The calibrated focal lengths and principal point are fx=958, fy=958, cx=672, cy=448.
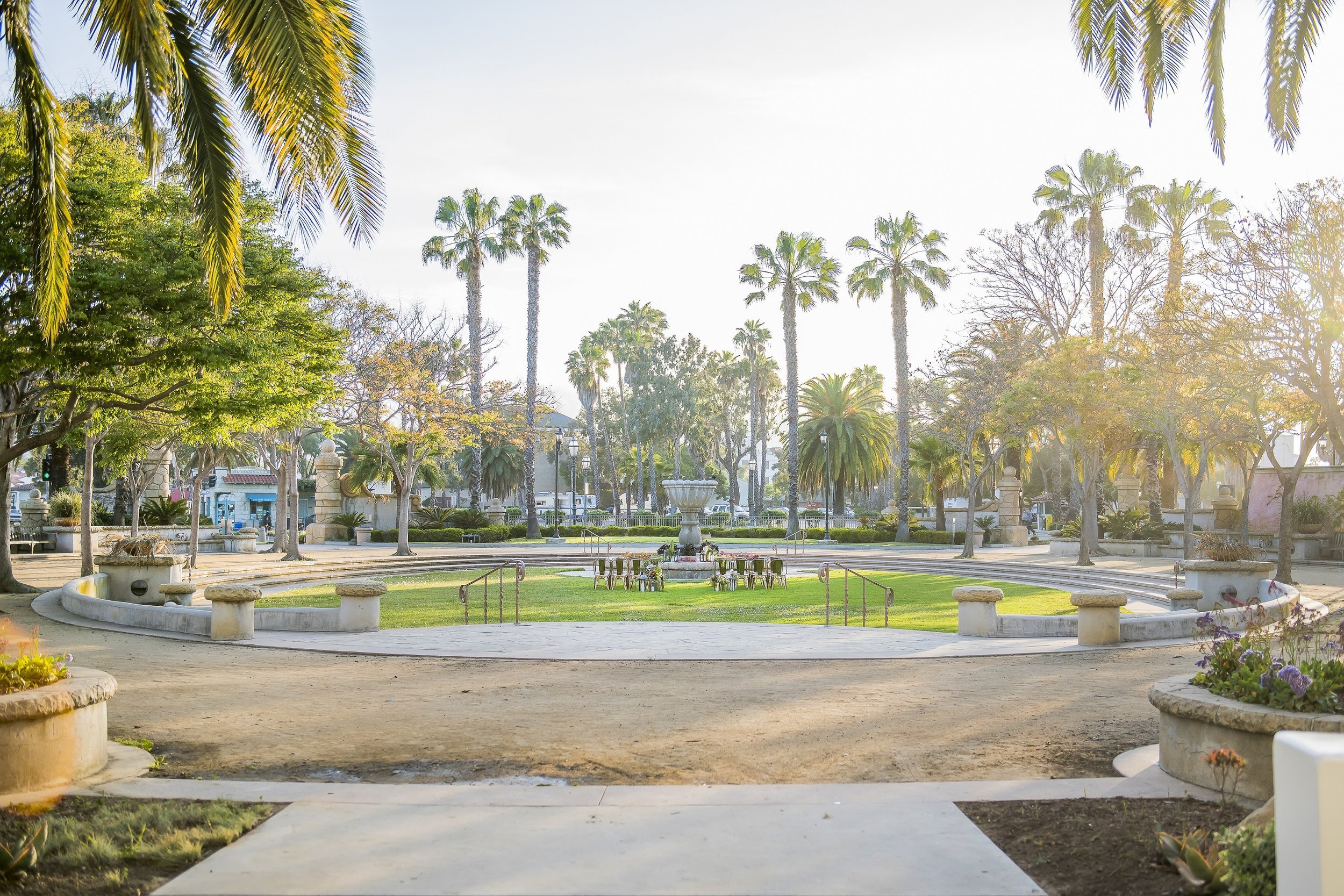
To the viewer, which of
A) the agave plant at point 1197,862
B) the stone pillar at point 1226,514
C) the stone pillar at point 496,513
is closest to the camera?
the agave plant at point 1197,862

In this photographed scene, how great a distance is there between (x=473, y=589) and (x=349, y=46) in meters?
18.9

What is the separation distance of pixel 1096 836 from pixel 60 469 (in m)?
42.8

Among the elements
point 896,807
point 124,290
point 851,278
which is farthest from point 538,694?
point 851,278

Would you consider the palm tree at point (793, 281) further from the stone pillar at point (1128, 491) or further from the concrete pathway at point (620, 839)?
the concrete pathway at point (620, 839)

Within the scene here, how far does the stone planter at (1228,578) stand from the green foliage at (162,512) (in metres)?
36.2

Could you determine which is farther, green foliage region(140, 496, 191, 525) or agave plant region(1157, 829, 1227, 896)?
green foliage region(140, 496, 191, 525)

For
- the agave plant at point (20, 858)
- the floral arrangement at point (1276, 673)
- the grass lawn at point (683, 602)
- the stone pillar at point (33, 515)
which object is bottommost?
the grass lawn at point (683, 602)

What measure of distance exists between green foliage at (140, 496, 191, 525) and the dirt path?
2801 cm

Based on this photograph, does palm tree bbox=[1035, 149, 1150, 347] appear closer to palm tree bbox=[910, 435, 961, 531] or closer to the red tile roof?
palm tree bbox=[910, 435, 961, 531]

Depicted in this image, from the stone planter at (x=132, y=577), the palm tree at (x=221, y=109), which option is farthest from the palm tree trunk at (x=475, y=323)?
the palm tree at (x=221, y=109)

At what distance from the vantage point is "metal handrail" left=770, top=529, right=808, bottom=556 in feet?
124

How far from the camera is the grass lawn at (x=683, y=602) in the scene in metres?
17.7

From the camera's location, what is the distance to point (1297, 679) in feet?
17.9

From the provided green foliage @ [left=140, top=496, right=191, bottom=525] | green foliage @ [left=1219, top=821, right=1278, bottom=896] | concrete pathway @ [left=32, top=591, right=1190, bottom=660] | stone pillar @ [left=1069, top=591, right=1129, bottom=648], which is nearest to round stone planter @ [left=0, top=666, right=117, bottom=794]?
concrete pathway @ [left=32, top=591, right=1190, bottom=660]
